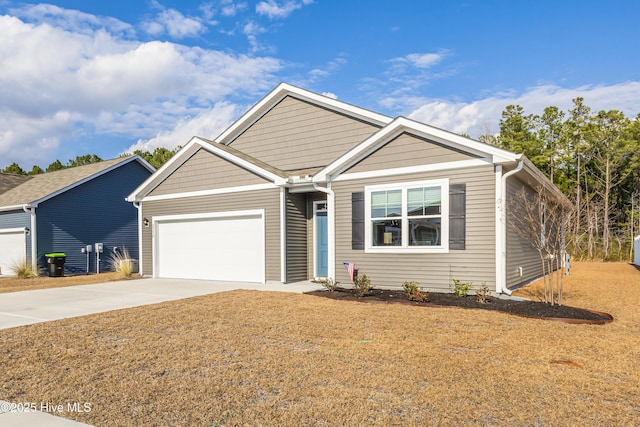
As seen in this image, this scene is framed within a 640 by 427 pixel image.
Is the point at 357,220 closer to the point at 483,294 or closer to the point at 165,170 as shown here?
the point at 483,294

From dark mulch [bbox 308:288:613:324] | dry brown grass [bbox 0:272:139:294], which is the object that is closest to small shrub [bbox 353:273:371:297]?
dark mulch [bbox 308:288:613:324]

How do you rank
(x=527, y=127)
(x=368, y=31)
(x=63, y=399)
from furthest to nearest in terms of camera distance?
1. (x=527, y=127)
2. (x=368, y=31)
3. (x=63, y=399)

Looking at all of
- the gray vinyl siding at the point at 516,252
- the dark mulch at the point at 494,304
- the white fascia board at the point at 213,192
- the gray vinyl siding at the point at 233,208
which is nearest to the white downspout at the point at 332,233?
the dark mulch at the point at 494,304

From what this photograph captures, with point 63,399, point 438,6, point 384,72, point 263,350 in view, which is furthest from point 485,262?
point 384,72

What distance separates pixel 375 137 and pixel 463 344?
5.86 m

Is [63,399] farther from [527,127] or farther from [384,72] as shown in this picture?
[527,127]

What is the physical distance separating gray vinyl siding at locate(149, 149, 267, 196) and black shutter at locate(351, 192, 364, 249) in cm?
304

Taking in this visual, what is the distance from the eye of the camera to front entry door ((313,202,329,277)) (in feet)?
40.5

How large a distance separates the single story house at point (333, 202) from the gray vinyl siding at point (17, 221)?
6.05 m

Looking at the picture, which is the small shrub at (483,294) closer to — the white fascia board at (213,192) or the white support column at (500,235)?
the white support column at (500,235)

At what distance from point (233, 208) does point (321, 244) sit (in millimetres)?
2886

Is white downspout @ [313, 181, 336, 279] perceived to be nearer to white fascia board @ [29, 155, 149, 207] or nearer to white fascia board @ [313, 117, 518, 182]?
white fascia board @ [313, 117, 518, 182]

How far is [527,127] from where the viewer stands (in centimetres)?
3019

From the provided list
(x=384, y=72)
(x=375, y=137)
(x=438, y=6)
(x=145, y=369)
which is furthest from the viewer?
(x=384, y=72)
